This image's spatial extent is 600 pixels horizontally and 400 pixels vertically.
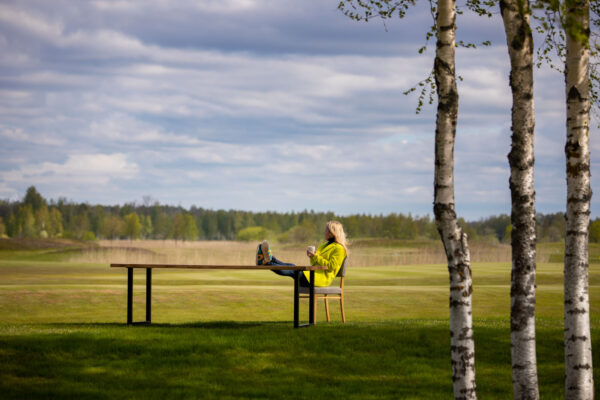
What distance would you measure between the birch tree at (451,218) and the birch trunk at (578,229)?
1.01 m

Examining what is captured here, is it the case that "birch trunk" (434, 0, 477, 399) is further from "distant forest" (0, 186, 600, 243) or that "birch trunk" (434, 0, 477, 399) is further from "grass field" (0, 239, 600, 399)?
"distant forest" (0, 186, 600, 243)

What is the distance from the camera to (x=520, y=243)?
5652mm

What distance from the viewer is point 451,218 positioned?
18.2ft

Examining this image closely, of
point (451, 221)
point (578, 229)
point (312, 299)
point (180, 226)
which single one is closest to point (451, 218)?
point (451, 221)

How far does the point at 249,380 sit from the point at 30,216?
8782 centimetres

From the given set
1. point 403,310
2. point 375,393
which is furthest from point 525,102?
point 403,310

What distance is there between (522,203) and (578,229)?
2.44ft

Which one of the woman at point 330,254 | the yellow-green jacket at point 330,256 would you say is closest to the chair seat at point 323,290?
the woman at point 330,254

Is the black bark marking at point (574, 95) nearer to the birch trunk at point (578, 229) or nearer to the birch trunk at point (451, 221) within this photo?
the birch trunk at point (578, 229)

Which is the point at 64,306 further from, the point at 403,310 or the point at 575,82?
the point at 575,82

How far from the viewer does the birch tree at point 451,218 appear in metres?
5.52

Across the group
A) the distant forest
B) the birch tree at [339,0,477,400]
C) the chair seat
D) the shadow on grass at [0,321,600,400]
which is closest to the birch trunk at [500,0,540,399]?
the birch tree at [339,0,477,400]

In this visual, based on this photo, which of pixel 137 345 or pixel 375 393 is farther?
pixel 137 345

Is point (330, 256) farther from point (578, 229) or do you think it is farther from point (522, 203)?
point (522, 203)
